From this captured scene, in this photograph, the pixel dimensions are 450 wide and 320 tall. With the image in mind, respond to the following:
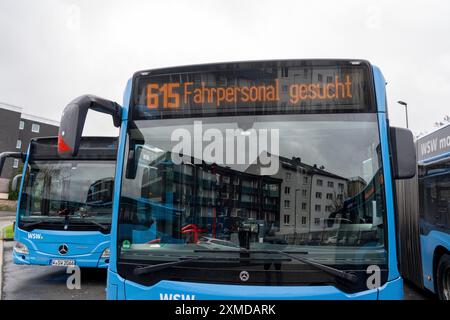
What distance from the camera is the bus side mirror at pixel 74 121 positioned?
11.0ft

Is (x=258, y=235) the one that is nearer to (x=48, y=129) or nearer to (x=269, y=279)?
(x=269, y=279)

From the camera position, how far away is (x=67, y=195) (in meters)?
8.31

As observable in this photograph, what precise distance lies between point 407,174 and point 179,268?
203 cm

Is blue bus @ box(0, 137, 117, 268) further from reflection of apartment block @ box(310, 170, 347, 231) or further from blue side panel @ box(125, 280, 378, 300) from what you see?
reflection of apartment block @ box(310, 170, 347, 231)

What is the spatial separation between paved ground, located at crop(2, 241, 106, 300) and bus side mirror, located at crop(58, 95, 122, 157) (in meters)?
4.91

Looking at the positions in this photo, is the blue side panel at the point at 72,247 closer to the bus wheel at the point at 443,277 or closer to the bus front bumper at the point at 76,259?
the bus front bumper at the point at 76,259

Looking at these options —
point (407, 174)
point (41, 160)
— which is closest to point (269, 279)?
point (407, 174)

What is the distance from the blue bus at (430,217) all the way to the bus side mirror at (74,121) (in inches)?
206

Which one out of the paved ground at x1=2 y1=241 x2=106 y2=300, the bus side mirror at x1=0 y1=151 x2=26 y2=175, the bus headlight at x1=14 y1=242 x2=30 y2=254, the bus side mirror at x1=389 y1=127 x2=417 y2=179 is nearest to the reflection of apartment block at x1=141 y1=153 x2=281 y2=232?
the bus side mirror at x1=389 y1=127 x2=417 y2=179

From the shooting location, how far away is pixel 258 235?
125 inches

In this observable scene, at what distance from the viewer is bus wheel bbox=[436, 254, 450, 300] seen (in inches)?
239

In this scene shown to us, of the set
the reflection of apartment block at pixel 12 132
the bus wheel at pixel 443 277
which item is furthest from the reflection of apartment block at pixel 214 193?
the reflection of apartment block at pixel 12 132

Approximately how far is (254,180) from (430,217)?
15.6ft

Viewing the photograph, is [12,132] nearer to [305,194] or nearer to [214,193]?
[214,193]
